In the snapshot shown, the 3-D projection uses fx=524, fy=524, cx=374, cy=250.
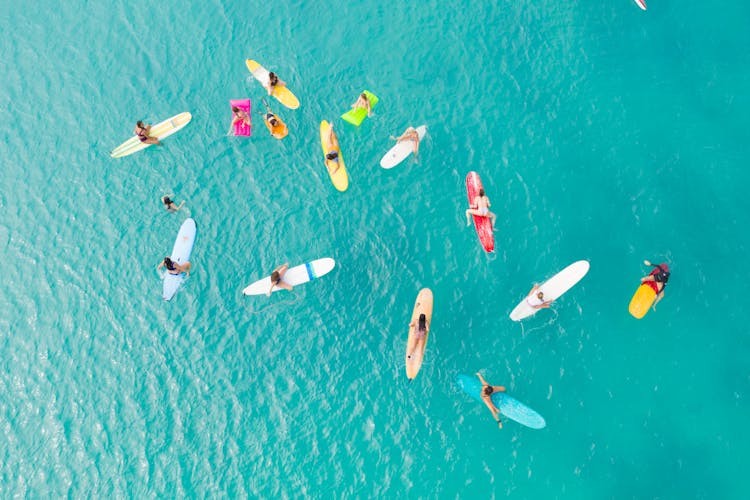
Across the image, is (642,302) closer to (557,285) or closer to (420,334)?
(557,285)

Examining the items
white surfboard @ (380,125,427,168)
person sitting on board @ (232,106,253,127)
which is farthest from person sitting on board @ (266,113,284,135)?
white surfboard @ (380,125,427,168)

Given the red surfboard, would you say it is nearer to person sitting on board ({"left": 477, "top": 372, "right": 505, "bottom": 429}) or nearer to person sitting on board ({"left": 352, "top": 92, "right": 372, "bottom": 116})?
person sitting on board ({"left": 477, "top": 372, "right": 505, "bottom": 429})

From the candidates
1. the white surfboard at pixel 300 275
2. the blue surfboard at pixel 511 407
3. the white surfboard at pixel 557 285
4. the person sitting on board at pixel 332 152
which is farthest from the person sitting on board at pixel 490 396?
the person sitting on board at pixel 332 152

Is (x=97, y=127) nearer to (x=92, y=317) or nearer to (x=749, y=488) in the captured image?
(x=92, y=317)

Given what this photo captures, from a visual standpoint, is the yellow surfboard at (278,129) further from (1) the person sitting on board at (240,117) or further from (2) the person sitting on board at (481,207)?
(2) the person sitting on board at (481,207)

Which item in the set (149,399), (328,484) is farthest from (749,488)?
(149,399)
